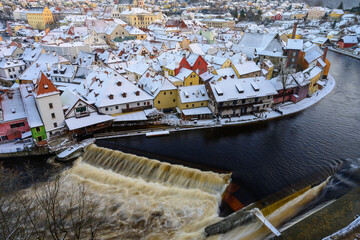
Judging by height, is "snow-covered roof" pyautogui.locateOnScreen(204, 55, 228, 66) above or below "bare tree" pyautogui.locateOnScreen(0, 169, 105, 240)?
above

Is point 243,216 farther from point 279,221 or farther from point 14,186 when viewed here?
point 14,186

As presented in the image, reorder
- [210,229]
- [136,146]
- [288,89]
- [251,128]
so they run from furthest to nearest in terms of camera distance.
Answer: [288,89], [251,128], [136,146], [210,229]

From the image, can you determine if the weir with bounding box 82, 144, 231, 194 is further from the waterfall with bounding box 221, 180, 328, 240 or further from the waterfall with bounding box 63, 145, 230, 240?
the waterfall with bounding box 221, 180, 328, 240

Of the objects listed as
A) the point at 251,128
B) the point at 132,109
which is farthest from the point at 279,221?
the point at 132,109

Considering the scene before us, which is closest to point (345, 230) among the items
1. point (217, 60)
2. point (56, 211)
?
point (56, 211)

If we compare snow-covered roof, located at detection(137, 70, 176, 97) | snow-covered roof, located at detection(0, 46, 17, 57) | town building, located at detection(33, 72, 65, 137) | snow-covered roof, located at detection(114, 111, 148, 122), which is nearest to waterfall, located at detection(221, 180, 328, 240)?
snow-covered roof, located at detection(114, 111, 148, 122)

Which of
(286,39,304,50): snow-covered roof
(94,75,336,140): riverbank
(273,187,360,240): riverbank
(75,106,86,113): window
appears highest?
(286,39,304,50): snow-covered roof
